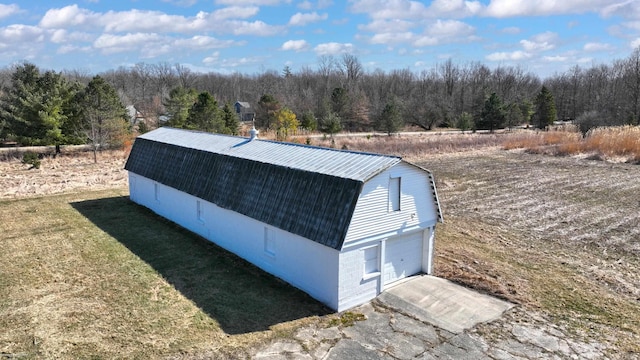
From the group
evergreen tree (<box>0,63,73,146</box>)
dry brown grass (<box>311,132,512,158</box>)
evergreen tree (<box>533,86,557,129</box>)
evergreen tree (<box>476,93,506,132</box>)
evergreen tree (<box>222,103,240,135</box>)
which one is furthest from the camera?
evergreen tree (<box>533,86,557,129</box>)

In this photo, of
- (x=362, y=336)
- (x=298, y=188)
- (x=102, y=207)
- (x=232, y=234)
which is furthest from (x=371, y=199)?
(x=102, y=207)

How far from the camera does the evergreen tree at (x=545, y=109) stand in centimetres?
5603

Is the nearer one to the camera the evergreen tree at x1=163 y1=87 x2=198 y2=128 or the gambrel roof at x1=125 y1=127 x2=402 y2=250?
the gambrel roof at x1=125 y1=127 x2=402 y2=250

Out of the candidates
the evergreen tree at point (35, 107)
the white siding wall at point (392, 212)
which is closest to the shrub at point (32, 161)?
the evergreen tree at point (35, 107)

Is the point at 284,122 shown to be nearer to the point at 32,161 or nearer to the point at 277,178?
the point at 32,161

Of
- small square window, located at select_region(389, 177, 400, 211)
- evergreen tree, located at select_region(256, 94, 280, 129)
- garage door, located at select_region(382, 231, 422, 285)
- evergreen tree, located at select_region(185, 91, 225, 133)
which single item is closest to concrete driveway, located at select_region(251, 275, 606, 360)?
garage door, located at select_region(382, 231, 422, 285)

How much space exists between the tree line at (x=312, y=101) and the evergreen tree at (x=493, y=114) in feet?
0.42

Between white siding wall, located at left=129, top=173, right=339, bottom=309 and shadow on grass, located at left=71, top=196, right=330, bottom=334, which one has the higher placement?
white siding wall, located at left=129, top=173, right=339, bottom=309

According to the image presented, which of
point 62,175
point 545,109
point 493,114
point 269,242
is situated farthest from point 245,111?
point 269,242

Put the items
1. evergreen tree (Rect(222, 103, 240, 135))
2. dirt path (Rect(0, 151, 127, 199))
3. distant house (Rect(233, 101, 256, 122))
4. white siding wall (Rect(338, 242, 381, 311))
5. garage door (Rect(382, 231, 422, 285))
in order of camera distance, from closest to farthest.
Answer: white siding wall (Rect(338, 242, 381, 311)) < garage door (Rect(382, 231, 422, 285)) < dirt path (Rect(0, 151, 127, 199)) < evergreen tree (Rect(222, 103, 240, 135)) < distant house (Rect(233, 101, 256, 122))

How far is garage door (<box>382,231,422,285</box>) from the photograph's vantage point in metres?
11.9

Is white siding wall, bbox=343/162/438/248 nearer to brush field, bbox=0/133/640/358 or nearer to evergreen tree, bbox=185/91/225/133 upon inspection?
brush field, bbox=0/133/640/358

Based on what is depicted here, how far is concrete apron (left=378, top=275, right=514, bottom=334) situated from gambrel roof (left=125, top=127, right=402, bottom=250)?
259 centimetres

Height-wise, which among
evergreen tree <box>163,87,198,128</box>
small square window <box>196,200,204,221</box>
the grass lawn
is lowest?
the grass lawn
